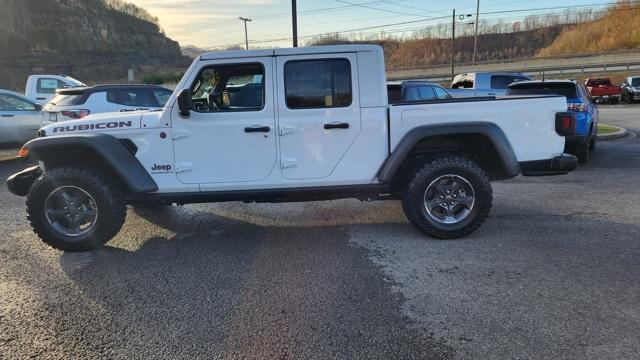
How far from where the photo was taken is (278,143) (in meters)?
4.78

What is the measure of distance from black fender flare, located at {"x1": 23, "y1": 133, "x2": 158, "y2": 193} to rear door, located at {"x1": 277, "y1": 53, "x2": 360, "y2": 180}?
142cm

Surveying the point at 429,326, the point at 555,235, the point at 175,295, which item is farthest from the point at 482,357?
the point at 555,235

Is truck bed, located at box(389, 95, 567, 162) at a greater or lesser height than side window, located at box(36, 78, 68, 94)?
lesser

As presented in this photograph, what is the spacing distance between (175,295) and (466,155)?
3.31 meters

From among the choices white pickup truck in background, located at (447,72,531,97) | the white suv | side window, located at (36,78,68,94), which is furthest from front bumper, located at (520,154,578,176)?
side window, located at (36,78,68,94)

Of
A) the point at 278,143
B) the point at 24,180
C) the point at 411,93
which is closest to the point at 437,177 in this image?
the point at 278,143

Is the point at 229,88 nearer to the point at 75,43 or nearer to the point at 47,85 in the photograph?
A: the point at 47,85

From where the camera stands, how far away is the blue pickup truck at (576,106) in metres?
8.94

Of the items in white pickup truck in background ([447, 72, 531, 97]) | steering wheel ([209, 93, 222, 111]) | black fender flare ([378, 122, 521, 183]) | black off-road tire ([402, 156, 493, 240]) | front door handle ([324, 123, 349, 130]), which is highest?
white pickup truck in background ([447, 72, 531, 97])

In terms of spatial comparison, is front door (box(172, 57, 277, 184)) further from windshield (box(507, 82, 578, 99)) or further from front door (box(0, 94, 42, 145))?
front door (box(0, 94, 42, 145))

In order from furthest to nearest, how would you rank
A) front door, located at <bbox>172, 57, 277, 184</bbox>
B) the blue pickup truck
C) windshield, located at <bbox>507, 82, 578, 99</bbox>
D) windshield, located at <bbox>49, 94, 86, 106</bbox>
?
windshield, located at <bbox>49, 94, 86, 106</bbox>
windshield, located at <bbox>507, 82, 578, 99</bbox>
the blue pickup truck
front door, located at <bbox>172, 57, 277, 184</bbox>

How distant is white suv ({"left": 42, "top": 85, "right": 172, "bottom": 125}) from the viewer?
383 inches

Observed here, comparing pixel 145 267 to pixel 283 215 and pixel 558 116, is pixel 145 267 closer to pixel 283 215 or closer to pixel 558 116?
pixel 283 215

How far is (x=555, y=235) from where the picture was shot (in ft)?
16.6
